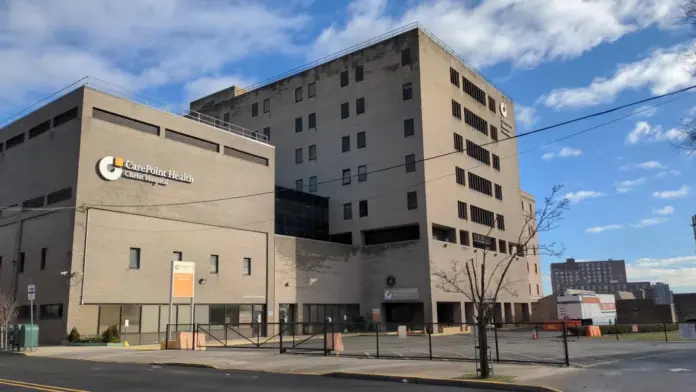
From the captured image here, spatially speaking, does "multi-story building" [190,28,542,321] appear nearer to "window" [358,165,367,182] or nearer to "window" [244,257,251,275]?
"window" [358,165,367,182]

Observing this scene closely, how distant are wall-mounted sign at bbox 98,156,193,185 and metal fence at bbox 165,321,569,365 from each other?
10062mm

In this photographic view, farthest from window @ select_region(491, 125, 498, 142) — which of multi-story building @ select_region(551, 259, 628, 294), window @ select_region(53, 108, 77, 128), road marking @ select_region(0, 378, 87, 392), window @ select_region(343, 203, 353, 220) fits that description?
multi-story building @ select_region(551, 259, 628, 294)

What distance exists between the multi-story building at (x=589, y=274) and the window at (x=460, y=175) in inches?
5484

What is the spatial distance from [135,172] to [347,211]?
986 inches

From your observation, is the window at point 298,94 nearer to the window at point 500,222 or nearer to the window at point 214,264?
the window at point 214,264

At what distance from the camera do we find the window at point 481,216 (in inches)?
2419

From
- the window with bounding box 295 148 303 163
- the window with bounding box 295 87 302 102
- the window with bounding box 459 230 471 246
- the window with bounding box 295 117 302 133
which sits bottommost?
the window with bounding box 459 230 471 246

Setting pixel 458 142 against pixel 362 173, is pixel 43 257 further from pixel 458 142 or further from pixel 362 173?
pixel 458 142

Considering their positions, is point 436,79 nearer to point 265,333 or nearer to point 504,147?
point 504,147

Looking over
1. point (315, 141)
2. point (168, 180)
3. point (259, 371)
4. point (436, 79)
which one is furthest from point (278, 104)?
point (259, 371)

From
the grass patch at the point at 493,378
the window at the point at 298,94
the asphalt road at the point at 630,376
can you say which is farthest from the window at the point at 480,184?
the grass patch at the point at 493,378

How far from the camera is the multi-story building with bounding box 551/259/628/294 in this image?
186 metres

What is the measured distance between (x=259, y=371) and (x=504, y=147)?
194 feet

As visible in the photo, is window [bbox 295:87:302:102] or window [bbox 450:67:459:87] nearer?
window [bbox 450:67:459:87]
